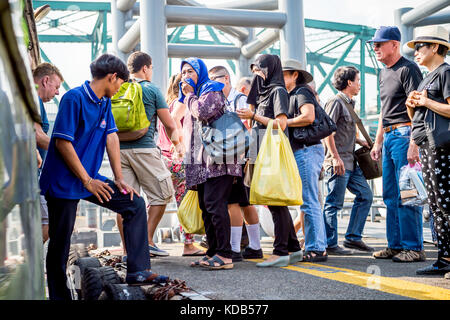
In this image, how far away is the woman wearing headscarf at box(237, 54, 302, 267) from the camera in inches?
154

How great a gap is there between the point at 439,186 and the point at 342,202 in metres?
1.75

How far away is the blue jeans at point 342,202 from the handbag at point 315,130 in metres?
1.01

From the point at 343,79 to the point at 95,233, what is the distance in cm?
379

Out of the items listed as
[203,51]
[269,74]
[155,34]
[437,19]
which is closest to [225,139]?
[269,74]

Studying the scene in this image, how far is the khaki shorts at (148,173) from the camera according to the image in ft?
14.0

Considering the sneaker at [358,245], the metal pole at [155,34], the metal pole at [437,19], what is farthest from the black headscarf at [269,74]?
the metal pole at [437,19]

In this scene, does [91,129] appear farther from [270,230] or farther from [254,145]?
[270,230]

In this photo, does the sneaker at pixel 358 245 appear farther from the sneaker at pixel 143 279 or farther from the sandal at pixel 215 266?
the sneaker at pixel 143 279

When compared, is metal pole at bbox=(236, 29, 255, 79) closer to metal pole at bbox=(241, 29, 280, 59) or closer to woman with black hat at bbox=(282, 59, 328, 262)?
metal pole at bbox=(241, 29, 280, 59)

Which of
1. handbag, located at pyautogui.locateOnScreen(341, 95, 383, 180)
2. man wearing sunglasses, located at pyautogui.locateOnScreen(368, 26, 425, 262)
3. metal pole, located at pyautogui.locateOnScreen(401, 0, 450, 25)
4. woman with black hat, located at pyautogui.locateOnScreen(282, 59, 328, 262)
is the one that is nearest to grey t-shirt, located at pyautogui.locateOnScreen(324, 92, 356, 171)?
handbag, located at pyautogui.locateOnScreen(341, 95, 383, 180)

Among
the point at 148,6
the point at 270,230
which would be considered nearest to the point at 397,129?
the point at 270,230

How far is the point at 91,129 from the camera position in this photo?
299cm

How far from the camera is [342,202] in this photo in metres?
5.19

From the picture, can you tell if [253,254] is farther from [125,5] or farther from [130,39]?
[125,5]
